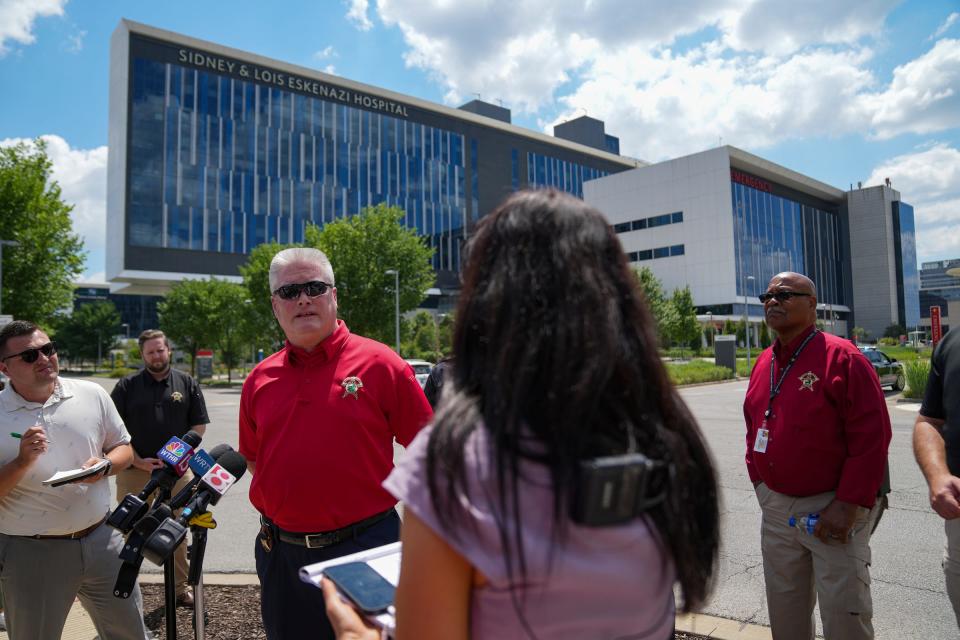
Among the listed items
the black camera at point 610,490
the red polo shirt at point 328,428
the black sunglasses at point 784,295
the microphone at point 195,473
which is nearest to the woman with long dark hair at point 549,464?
the black camera at point 610,490

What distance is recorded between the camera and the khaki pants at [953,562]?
277 cm

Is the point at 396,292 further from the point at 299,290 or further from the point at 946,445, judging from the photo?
the point at 946,445

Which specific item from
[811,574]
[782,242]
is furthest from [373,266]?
[782,242]

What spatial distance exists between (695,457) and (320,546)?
6.44 feet

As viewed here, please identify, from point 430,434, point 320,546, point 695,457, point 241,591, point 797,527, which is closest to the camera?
point 430,434

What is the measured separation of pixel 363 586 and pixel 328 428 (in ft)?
4.65

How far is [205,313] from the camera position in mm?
46531

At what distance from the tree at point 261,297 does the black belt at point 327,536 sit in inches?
1347

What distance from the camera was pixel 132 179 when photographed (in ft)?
184

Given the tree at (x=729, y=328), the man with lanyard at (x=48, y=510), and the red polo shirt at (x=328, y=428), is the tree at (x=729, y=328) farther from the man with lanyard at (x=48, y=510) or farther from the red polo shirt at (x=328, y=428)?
the man with lanyard at (x=48, y=510)

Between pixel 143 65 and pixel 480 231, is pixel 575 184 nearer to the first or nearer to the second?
pixel 143 65

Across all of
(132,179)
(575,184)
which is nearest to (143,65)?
(132,179)

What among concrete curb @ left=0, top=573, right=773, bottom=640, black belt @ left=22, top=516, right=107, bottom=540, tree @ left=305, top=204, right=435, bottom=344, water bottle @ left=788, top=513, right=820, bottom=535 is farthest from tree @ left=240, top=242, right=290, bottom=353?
water bottle @ left=788, top=513, right=820, bottom=535

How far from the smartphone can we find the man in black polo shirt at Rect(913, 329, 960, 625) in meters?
2.49
